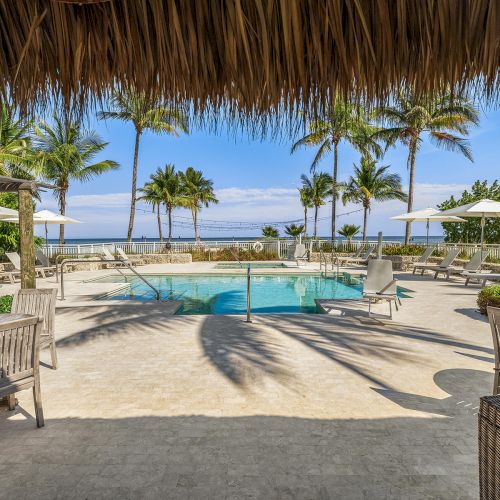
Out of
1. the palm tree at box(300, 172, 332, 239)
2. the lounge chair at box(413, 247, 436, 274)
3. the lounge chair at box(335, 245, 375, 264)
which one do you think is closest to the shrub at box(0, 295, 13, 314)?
the lounge chair at box(335, 245, 375, 264)

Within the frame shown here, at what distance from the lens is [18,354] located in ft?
8.25

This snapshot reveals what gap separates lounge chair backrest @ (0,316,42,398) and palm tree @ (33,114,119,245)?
17272 mm

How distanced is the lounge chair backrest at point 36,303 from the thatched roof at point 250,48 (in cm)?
227

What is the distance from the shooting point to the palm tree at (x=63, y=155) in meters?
18.0

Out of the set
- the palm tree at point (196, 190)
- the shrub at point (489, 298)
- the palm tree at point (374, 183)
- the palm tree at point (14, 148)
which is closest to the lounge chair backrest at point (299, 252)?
the palm tree at point (374, 183)

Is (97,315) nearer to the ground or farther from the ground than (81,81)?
nearer to the ground

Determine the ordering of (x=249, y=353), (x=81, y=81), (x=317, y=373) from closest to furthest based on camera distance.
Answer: (x=81, y=81), (x=317, y=373), (x=249, y=353)

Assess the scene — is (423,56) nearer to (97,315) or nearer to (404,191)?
(97,315)

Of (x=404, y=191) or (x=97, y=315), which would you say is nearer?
(x=97, y=315)

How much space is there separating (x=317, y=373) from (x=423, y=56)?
2971mm

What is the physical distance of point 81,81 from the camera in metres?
2.03

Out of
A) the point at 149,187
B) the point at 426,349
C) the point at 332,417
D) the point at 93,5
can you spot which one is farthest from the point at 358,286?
the point at 149,187

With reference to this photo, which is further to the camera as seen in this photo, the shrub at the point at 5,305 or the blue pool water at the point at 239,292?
the blue pool water at the point at 239,292

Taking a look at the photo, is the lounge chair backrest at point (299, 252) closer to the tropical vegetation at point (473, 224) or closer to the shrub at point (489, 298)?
the shrub at point (489, 298)
